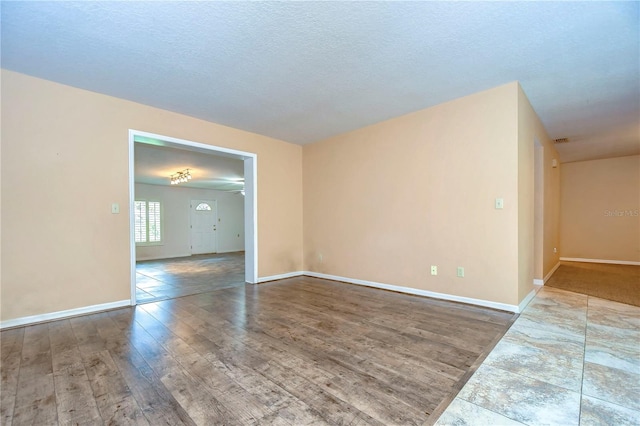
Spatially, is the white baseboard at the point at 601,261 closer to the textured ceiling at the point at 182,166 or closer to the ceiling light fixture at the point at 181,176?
the textured ceiling at the point at 182,166

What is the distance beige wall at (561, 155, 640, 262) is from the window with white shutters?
1210 cm

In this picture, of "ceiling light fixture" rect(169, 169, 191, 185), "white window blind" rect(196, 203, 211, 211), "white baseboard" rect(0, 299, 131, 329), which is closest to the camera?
"white baseboard" rect(0, 299, 131, 329)

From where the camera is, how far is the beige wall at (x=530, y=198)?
3271mm

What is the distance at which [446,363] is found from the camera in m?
2.09

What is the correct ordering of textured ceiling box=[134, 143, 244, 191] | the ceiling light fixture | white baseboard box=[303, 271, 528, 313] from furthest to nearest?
the ceiling light fixture, textured ceiling box=[134, 143, 244, 191], white baseboard box=[303, 271, 528, 313]

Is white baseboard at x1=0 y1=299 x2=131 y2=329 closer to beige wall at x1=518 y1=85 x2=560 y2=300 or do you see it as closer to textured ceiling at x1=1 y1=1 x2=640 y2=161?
textured ceiling at x1=1 y1=1 x2=640 y2=161

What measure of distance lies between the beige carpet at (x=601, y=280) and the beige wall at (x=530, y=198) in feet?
1.11

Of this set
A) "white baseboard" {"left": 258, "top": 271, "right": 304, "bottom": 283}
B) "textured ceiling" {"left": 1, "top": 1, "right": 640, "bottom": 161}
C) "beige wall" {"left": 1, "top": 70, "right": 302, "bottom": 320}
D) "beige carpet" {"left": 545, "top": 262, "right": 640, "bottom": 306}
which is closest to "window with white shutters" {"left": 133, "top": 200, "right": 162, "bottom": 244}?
"white baseboard" {"left": 258, "top": 271, "right": 304, "bottom": 283}

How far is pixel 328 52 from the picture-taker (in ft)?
8.42

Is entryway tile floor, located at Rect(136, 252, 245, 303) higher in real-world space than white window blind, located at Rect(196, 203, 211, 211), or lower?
lower

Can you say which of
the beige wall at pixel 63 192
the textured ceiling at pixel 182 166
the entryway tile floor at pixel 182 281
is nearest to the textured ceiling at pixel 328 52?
the beige wall at pixel 63 192

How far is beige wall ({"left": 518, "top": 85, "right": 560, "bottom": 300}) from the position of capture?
10.7ft

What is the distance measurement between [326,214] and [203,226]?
695 cm

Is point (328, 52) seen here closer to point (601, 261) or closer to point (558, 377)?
point (558, 377)
